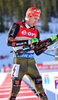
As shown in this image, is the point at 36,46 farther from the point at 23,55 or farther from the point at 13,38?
the point at 13,38

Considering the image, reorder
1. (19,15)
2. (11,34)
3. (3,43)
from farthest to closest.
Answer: (19,15)
(3,43)
(11,34)

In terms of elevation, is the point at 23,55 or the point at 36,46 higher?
the point at 36,46

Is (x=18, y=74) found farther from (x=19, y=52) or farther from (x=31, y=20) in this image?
A: (x=31, y=20)

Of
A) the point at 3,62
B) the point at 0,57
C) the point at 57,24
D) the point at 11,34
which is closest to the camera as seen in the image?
the point at 11,34

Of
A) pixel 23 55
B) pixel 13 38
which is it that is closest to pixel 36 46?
pixel 23 55

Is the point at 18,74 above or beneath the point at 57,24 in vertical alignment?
beneath

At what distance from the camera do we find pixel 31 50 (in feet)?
8.55

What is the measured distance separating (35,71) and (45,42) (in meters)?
0.44

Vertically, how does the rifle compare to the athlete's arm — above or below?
below

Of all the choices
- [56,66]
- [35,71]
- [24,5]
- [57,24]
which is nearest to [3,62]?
[56,66]

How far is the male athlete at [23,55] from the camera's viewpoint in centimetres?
251

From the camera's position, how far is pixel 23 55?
8.54 feet

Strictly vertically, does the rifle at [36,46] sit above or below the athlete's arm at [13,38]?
below

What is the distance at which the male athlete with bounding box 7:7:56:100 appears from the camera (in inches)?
98.8
